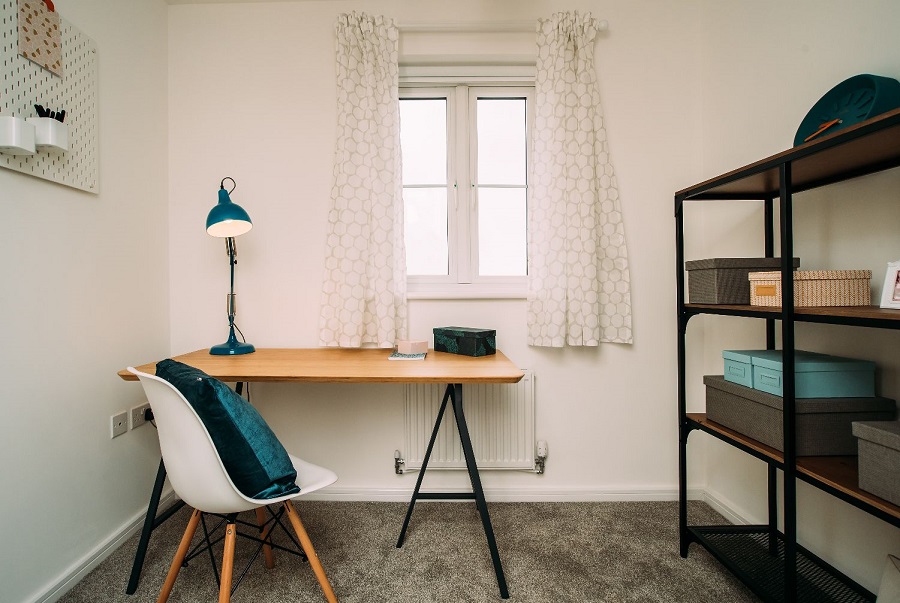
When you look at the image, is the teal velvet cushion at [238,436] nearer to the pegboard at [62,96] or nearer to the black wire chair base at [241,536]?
the black wire chair base at [241,536]

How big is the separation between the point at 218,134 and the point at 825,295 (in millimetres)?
2870

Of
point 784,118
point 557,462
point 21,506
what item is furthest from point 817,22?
point 21,506

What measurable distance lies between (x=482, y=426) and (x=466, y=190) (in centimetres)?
135

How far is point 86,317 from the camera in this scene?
1.82 m

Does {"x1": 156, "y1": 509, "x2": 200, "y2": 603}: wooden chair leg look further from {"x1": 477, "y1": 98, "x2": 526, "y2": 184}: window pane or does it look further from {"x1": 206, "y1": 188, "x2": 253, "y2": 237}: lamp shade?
{"x1": 477, "y1": 98, "x2": 526, "y2": 184}: window pane

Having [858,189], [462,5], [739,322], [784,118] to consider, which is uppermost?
[462,5]

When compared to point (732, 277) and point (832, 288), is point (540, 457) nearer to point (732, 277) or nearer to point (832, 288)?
point (732, 277)

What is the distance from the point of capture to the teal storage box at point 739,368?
1519 mm

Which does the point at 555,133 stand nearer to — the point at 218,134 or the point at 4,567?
the point at 218,134

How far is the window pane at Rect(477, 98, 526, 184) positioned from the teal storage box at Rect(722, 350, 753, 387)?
1412 mm

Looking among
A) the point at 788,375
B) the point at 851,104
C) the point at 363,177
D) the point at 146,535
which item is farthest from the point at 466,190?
the point at 146,535

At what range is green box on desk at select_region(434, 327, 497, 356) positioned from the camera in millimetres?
2010

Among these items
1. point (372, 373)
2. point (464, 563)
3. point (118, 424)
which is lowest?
point (464, 563)

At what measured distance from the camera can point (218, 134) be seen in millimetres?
2379
